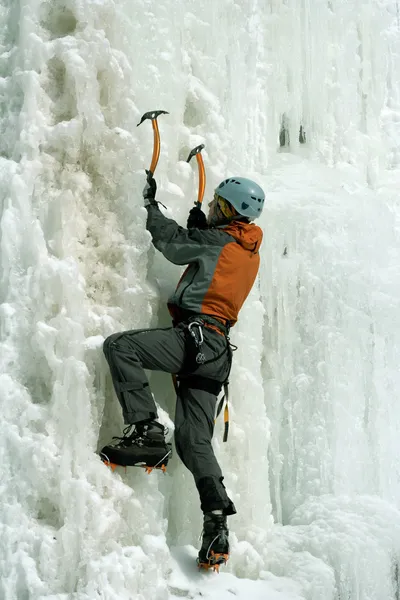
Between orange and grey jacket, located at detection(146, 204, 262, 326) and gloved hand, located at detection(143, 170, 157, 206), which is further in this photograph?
gloved hand, located at detection(143, 170, 157, 206)

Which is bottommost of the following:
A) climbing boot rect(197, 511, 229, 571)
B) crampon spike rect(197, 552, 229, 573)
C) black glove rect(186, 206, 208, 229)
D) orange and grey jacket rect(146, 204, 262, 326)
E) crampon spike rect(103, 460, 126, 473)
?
crampon spike rect(197, 552, 229, 573)

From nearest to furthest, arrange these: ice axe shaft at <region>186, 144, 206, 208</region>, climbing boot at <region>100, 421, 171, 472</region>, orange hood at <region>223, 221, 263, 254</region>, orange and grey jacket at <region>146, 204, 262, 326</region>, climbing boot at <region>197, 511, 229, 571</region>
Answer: climbing boot at <region>100, 421, 171, 472</region>
climbing boot at <region>197, 511, 229, 571</region>
orange and grey jacket at <region>146, 204, 262, 326</region>
orange hood at <region>223, 221, 263, 254</region>
ice axe shaft at <region>186, 144, 206, 208</region>

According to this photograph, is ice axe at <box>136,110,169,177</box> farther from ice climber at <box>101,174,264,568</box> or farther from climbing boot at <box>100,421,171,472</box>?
climbing boot at <box>100,421,171,472</box>

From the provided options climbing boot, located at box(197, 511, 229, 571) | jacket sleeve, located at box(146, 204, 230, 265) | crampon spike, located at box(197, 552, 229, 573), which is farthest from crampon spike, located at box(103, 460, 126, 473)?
jacket sleeve, located at box(146, 204, 230, 265)

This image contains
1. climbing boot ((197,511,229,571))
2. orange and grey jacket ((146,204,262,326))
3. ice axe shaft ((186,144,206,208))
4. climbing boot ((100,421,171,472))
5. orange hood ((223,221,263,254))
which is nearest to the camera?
climbing boot ((100,421,171,472))

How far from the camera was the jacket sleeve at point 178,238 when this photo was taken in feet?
15.3

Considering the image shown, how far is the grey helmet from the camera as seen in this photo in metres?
4.82

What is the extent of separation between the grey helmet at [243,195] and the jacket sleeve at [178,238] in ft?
0.72

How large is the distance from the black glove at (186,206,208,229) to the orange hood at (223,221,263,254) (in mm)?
169

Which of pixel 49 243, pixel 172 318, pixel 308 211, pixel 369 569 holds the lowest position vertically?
pixel 369 569

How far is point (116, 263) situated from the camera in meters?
4.77

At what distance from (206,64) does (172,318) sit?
76.3 inches

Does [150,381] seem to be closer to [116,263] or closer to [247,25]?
[116,263]

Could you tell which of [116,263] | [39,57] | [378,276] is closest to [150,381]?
[116,263]
